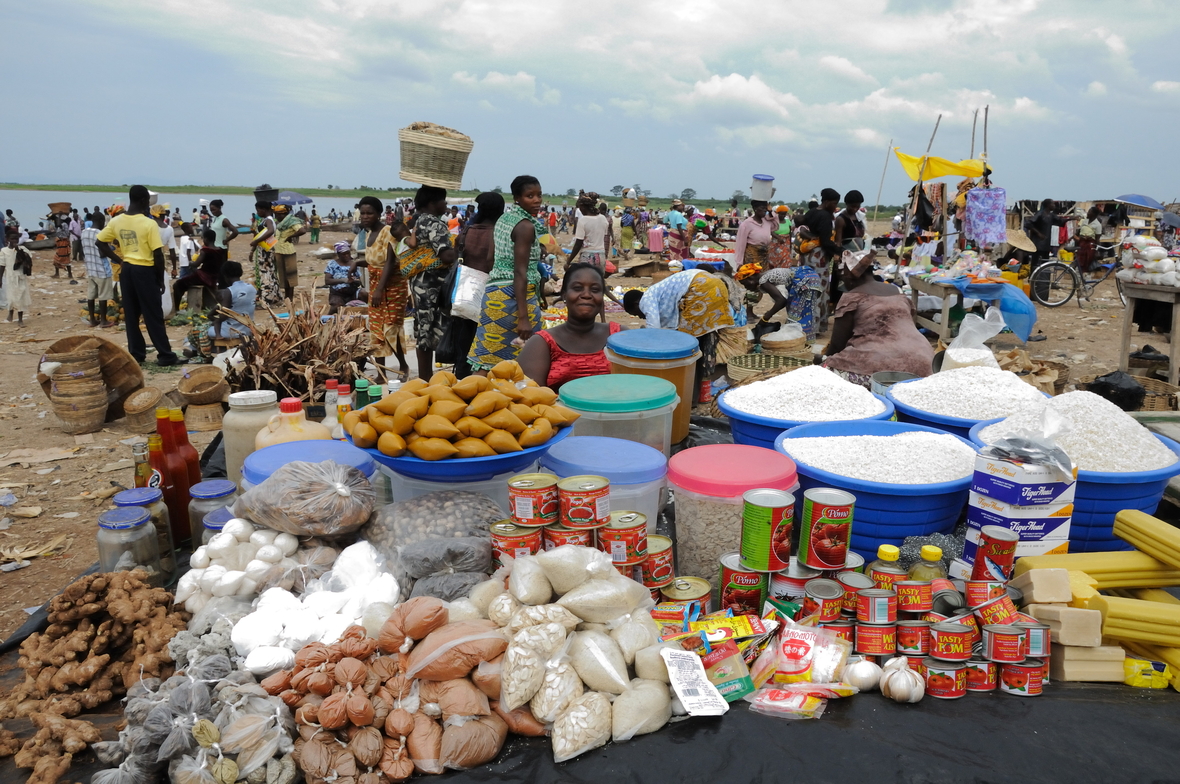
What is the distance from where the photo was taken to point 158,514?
2.51 metres

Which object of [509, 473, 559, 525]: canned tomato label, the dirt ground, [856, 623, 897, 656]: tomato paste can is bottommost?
the dirt ground

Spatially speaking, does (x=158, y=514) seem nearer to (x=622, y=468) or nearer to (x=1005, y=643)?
(x=622, y=468)

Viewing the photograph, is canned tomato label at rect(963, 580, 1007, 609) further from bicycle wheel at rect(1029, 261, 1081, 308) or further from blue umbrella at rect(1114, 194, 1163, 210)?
blue umbrella at rect(1114, 194, 1163, 210)

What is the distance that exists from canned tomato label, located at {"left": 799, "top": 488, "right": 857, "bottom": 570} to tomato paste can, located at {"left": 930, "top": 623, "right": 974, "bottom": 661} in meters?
0.28

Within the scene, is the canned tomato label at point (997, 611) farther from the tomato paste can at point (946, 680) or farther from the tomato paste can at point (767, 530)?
the tomato paste can at point (767, 530)

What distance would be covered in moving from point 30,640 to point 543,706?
1.55 m

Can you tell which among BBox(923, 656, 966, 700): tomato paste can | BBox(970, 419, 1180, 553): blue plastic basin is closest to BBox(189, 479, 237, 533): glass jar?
BBox(923, 656, 966, 700): tomato paste can

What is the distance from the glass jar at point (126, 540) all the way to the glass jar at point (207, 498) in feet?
0.68

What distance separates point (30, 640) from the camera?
2.03 metres

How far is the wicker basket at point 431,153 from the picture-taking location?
5191 millimetres

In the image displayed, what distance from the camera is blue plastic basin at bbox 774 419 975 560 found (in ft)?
7.38

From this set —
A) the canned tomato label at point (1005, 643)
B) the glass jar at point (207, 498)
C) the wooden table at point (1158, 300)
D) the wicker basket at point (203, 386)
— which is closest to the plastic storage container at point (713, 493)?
the canned tomato label at point (1005, 643)

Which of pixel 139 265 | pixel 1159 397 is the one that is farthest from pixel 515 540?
pixel 139 265

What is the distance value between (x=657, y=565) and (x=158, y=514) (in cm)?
179
